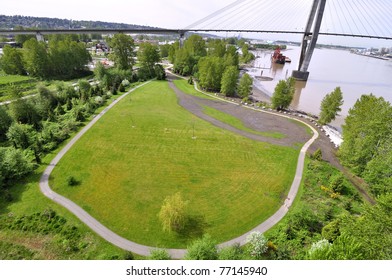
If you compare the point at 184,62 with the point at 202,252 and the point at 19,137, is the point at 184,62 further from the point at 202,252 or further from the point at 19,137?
the point at 202,252

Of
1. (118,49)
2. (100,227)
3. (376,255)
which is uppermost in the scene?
(118,49)

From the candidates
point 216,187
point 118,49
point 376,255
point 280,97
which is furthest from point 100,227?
point 118,49

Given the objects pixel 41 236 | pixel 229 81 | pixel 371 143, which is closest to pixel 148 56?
pixel 229 81

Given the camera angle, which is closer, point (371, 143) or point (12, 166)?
point (12, 166)

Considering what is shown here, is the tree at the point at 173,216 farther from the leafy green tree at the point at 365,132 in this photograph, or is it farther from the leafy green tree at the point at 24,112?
the leafy green tree at the point at 24,112

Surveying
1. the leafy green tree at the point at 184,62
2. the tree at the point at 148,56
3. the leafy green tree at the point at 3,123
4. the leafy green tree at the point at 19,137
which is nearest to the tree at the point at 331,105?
the leafy green tree at the point at 19,137

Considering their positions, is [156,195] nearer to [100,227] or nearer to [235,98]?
[100,227]
